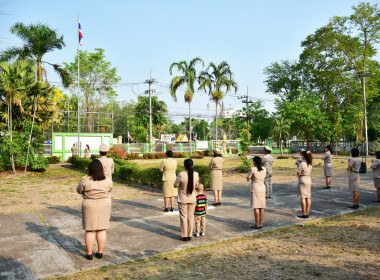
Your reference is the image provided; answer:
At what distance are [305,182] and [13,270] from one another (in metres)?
5.95

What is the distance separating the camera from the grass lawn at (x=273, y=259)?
4.09 metres

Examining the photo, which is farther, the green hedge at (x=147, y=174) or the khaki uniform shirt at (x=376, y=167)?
the green hedge at (x=147, y=174)

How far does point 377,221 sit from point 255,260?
3.88 m

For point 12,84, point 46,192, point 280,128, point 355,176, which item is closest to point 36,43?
point 12,84

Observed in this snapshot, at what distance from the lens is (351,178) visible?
8.29 metres

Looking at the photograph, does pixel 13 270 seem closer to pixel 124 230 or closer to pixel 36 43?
pixel 124 230

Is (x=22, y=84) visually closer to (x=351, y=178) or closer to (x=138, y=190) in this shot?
(x=138, y=190)

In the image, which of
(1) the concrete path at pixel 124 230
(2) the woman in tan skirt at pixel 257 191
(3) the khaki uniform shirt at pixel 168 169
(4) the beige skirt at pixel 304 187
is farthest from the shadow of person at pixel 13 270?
(4) the beige skirt at pixel 304 187

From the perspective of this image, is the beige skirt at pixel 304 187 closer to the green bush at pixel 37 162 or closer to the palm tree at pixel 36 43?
the green bush at pixel 37 162

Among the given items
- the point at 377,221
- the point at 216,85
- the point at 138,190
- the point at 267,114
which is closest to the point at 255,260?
the point at 377,221

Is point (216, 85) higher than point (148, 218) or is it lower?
higher

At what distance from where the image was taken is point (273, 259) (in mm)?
4652

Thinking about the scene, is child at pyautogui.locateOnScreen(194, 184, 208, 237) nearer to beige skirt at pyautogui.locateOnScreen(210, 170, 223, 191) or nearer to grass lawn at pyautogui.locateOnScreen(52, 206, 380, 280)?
grass lawn at pyautogui.locateOnScreen(52, 206, 380, 280)

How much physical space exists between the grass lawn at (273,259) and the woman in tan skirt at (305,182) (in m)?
1.10
